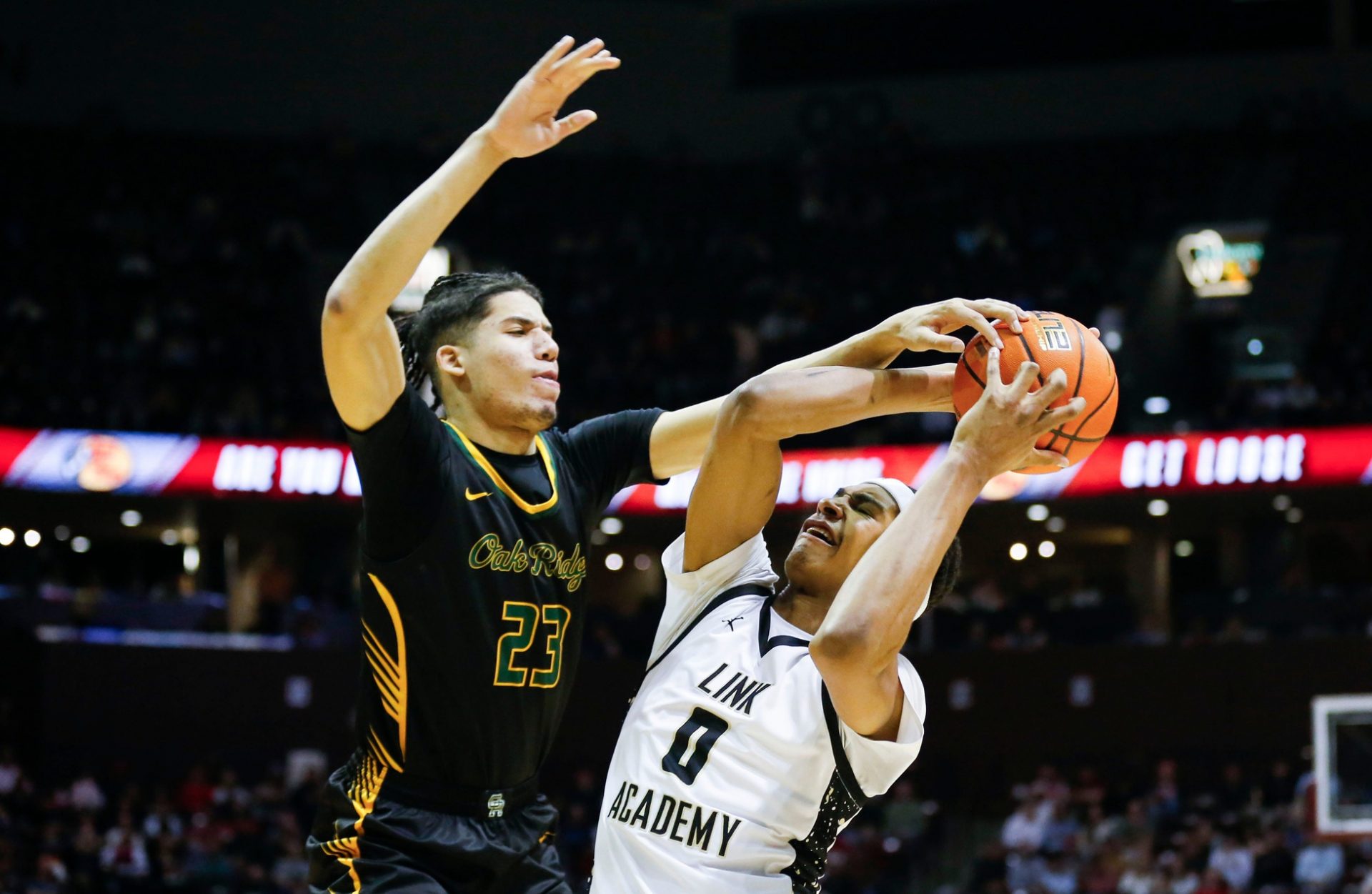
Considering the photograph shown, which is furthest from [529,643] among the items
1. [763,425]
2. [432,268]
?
[432,268]

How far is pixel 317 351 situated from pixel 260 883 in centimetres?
970

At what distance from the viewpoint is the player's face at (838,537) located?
12.6 feet

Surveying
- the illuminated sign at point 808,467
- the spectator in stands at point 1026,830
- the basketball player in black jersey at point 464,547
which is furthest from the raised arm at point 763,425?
the illuminated sign at point 808,467

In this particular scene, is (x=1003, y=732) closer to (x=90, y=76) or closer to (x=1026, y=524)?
(x=1026, y=524)

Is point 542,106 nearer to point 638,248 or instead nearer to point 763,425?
point 763,425

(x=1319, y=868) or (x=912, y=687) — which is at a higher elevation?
(x=912, y=687)

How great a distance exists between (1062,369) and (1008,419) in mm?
314

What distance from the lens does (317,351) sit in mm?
23281

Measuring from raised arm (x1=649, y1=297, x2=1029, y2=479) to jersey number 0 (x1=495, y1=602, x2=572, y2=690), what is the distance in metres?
0.62

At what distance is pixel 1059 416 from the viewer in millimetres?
3383

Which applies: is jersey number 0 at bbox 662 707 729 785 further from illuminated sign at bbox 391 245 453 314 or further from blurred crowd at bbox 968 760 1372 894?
illuminated sign at bbox 391 245 453 314

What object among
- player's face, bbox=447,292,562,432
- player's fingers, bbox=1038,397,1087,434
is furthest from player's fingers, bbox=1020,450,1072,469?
player's face, bbox=447,292,562,432

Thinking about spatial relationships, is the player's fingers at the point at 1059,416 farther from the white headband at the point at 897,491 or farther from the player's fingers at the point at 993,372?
the white headband at the point at 897,491

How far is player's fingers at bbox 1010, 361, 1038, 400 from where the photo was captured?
3330mm
